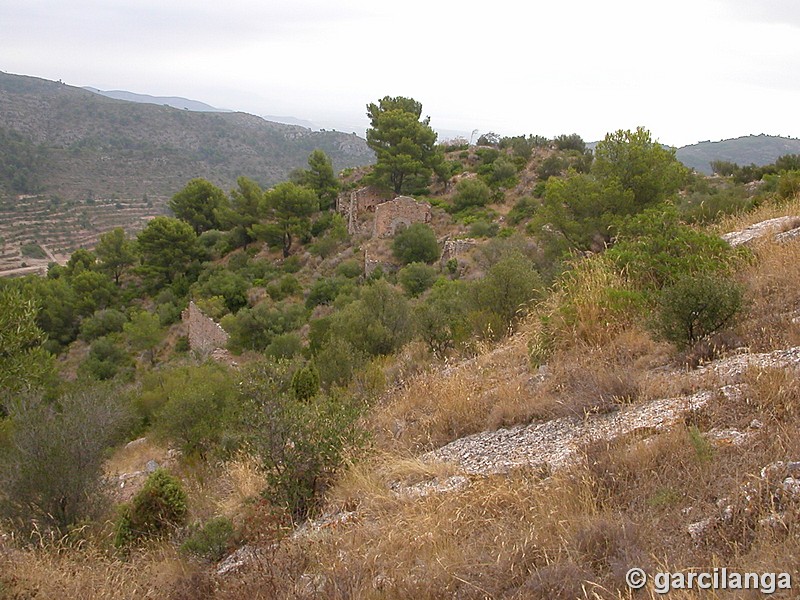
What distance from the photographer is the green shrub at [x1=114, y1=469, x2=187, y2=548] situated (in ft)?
14.8

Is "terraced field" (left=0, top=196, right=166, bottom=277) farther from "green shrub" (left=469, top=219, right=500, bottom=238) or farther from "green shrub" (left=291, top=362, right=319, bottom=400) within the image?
"green shrub" (left=291, top=362, right=319, bottom=400)

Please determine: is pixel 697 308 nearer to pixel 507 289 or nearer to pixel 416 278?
pixel 507 289

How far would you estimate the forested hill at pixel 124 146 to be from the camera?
57.0 meters

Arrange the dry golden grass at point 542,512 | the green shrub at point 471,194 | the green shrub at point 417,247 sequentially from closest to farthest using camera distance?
the dry golden grass at point 542,512 → the green shrub at point 417,247 → the green shrub at point 471,194

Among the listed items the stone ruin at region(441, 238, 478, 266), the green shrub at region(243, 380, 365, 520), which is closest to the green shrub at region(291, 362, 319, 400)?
the green shrub at region(243, 380, 365, 520)

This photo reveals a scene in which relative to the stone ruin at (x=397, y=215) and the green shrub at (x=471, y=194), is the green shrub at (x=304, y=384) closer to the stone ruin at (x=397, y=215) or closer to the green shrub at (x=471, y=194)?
the stone ruin at (x=397, y=215)

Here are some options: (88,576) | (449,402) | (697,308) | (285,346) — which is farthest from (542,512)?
(285,346)

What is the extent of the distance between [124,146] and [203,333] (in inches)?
2354

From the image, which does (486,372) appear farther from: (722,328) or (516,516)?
(516,516)

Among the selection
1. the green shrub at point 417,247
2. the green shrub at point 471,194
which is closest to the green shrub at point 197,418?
the green shrub at point 417,247

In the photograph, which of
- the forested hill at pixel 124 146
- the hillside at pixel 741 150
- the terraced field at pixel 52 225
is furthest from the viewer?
the forested hill at pixel 124 146

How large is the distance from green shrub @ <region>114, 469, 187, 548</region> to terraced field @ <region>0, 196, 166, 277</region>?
142ft

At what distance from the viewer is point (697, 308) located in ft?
12.9

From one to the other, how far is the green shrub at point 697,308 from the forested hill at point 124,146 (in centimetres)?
6259
